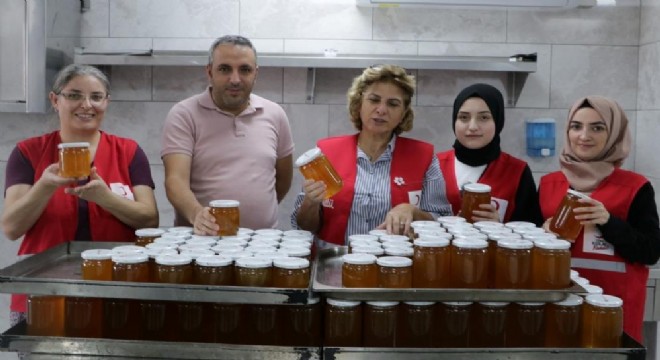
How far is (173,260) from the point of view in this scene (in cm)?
159

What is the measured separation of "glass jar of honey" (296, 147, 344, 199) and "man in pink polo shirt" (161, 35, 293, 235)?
1.87 feet

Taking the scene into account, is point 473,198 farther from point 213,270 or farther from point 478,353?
point 213,270

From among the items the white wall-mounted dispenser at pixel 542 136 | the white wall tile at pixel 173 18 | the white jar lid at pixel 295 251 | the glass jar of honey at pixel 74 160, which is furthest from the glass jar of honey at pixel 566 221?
the white wall tile at pixel 173 18

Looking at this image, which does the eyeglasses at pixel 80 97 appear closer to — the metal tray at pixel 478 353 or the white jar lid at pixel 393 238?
the white jar lid at pixel 393 238

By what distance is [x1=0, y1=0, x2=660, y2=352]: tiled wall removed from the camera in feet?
11.3

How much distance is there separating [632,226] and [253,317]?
1447 mm

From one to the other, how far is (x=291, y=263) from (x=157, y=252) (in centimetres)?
35

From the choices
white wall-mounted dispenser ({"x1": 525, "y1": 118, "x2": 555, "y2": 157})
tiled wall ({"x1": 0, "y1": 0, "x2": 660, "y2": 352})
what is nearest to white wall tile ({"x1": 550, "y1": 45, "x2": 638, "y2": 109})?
tiled wall ({"x1": 0, "y1": 0, "x2": 660, "y2": 352})

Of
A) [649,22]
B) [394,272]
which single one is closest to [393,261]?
[394,272]

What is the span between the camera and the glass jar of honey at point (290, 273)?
5.15 ft

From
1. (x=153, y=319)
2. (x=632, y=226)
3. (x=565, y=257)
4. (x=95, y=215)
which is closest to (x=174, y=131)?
(x=95, y=215)

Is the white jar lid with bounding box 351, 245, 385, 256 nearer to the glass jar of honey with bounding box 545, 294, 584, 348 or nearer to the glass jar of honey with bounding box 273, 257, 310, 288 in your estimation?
the glass jar of honey with bounding box 273, 257, 310, 288

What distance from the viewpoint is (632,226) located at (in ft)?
7.68

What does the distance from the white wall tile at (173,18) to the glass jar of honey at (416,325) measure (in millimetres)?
2251
